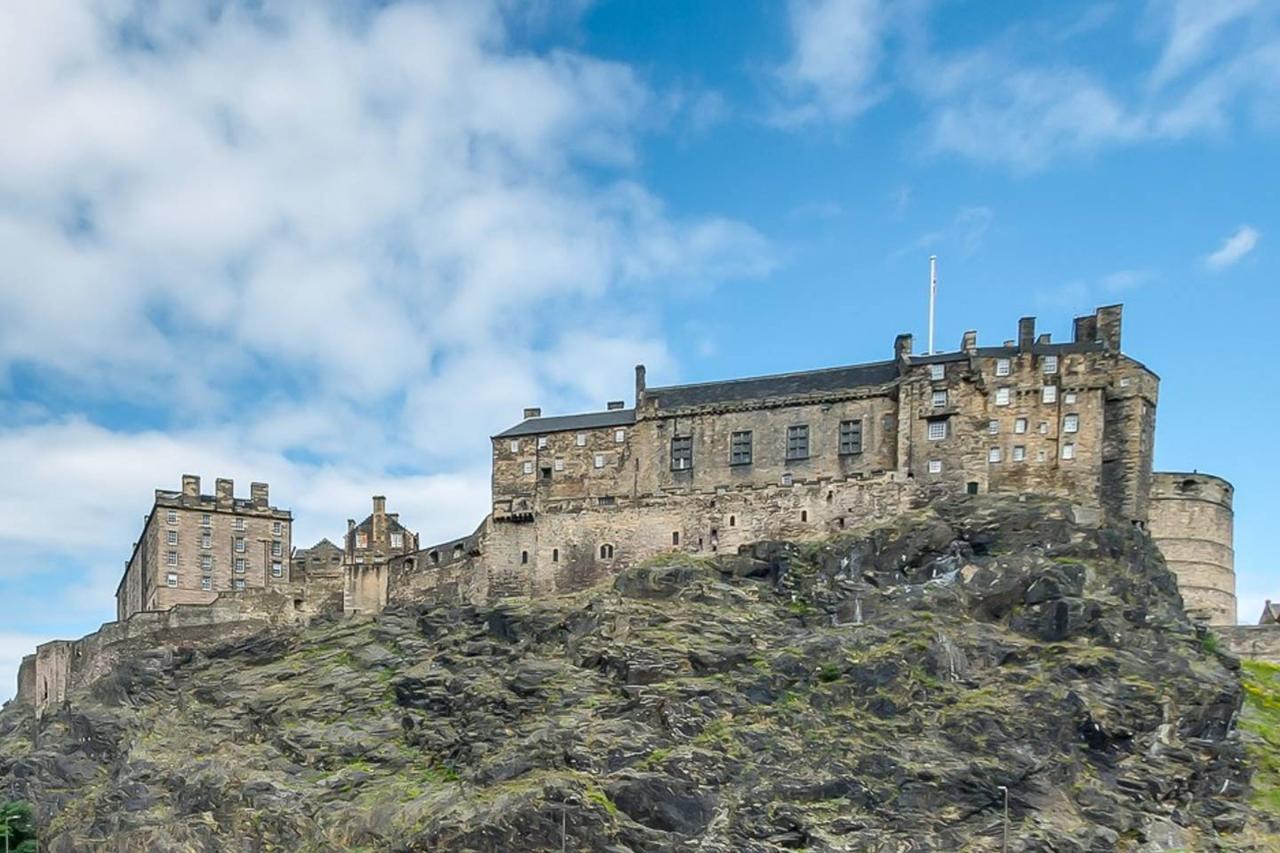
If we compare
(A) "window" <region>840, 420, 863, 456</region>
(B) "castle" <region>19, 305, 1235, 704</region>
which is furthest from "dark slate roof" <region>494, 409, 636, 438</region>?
Answer: (A) "window" <region>840, 420, 863, 456</region>

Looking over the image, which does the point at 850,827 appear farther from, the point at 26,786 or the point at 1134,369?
the point at 26,786

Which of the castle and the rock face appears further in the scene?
the castle

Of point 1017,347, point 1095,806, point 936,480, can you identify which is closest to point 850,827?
point 1095,806

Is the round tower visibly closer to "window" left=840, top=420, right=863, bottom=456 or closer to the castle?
the castle

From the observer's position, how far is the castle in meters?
78.4

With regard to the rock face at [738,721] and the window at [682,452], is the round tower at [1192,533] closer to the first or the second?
the rock face at [738,721]

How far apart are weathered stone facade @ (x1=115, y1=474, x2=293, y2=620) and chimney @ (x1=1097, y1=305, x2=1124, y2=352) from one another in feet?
186

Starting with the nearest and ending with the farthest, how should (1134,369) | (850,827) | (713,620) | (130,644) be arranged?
(850,827), (713,620), (1134,369), (130,644)

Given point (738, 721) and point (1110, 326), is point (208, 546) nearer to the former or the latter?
point (738, 721)

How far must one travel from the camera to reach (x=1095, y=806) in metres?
62.0

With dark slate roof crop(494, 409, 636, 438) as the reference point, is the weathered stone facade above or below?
below

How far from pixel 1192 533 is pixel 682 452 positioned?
31.2 meters

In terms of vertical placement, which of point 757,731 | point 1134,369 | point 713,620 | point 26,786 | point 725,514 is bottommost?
point 26,786

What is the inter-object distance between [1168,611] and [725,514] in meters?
25.3
